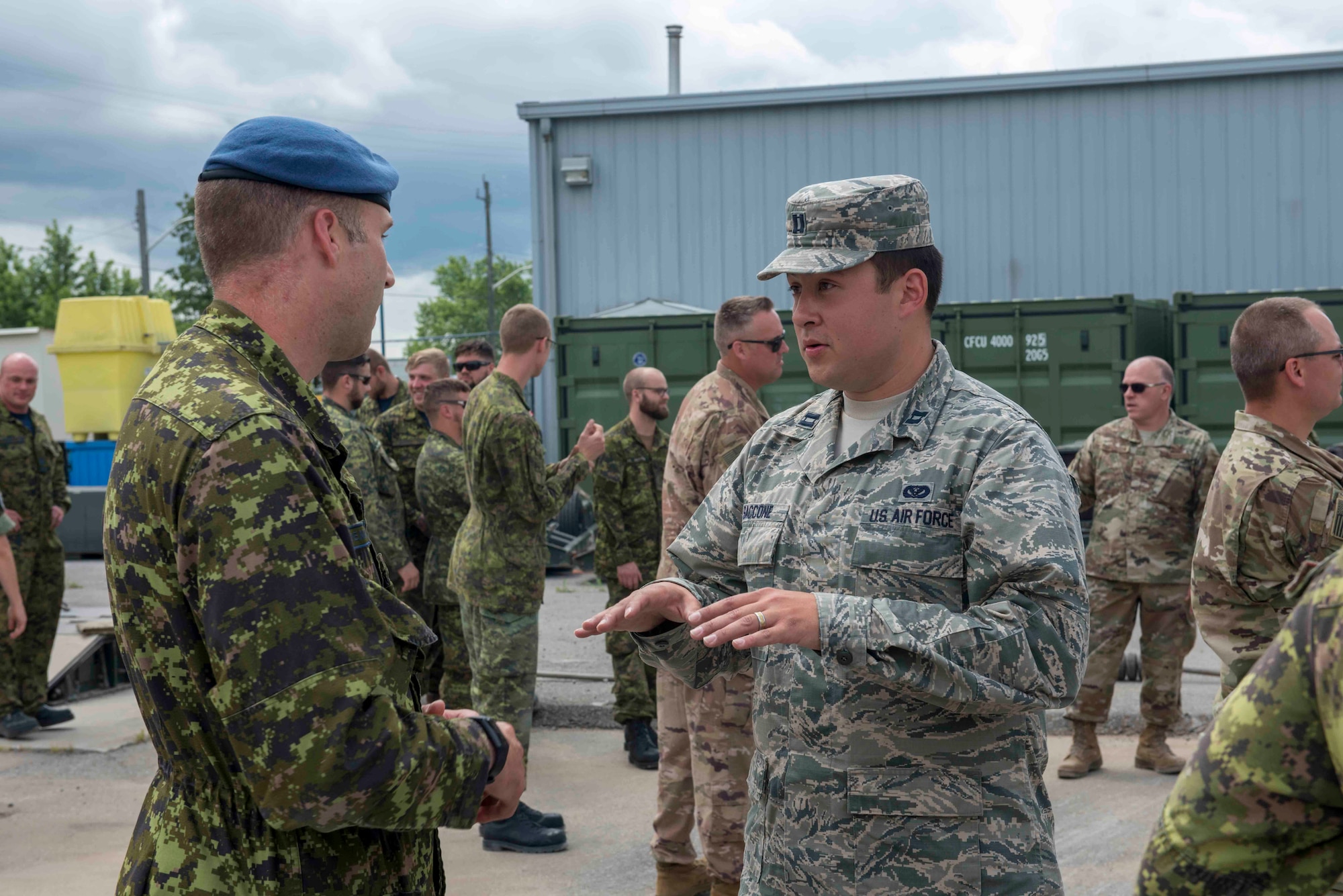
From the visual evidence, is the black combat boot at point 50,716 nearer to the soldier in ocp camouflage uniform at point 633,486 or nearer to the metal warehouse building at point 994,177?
the soldier in ocp camouflage uniform at point 633,486

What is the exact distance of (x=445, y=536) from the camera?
6461mm

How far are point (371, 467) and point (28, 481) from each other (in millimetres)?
2684

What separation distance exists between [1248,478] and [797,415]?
1.45m

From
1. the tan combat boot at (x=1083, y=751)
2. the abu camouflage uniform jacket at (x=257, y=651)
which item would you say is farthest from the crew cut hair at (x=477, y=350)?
the abu camouflage uniform jacket at (x=257, y=651)

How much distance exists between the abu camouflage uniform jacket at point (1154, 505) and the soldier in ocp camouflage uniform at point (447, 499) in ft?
10.2

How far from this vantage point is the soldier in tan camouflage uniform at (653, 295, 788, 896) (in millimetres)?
4008

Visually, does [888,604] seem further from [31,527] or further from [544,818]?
[31,527]

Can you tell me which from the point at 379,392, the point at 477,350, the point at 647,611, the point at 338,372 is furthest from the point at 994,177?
the point at 647,611

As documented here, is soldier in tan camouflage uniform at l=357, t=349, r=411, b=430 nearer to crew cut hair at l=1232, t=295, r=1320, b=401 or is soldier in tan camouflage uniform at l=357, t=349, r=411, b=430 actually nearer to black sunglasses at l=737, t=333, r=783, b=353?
black sunglasses at l=737, t=333, r=783, b=353

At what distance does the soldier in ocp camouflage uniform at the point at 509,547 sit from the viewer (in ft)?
16.3

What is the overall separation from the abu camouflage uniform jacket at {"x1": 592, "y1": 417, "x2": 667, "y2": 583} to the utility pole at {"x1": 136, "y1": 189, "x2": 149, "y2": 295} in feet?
131

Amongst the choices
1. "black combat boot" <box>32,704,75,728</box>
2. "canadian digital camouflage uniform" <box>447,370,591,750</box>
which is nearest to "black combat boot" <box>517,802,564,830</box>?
"canadian digital camouflage uniform" <box>447,370,591,750</box>

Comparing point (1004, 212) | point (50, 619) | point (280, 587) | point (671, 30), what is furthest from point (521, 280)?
point (280, 587)

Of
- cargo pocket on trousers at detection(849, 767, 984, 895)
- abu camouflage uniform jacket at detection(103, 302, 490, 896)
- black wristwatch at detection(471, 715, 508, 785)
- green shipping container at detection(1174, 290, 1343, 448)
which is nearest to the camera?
abu camouflage uniform jacket at detection(103, 302, 490, 896)
